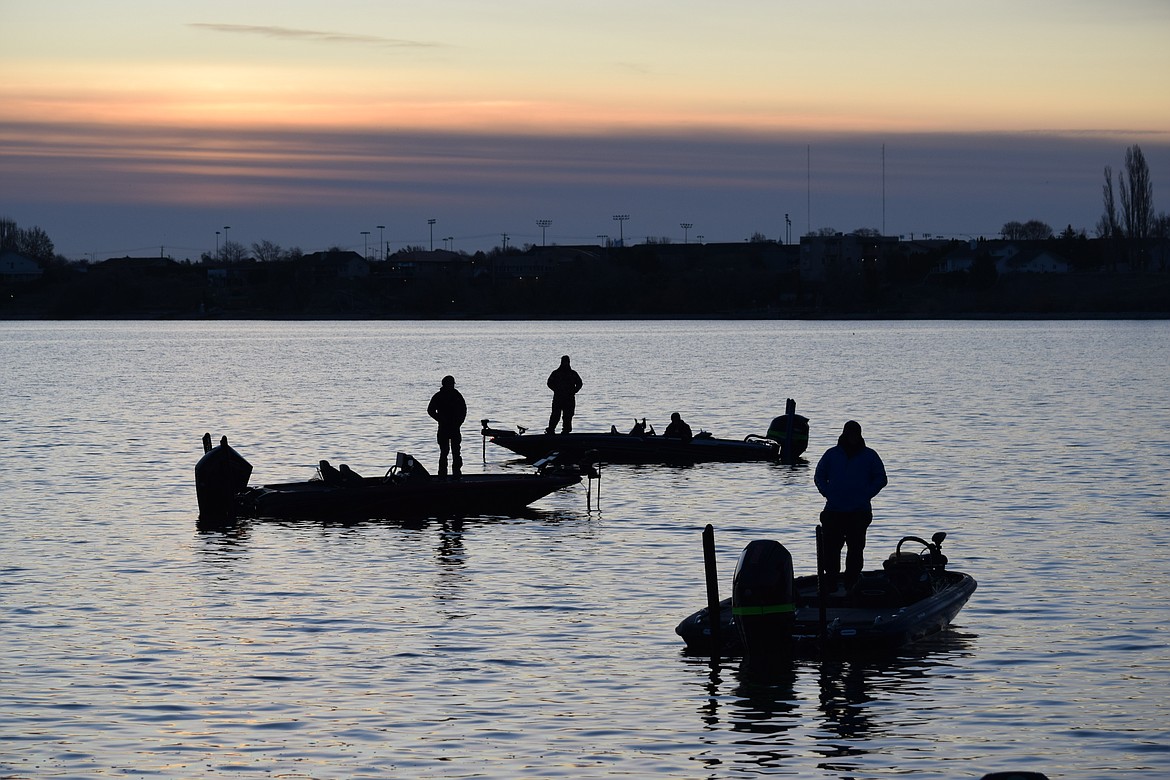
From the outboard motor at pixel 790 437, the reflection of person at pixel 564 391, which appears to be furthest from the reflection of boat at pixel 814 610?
the outboard motor at pixel 790 437

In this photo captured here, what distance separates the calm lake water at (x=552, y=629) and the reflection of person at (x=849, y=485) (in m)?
1.59

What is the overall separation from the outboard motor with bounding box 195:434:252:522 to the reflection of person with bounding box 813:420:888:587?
14334 mm

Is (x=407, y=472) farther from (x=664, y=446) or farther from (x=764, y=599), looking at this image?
(x=764, y=599)

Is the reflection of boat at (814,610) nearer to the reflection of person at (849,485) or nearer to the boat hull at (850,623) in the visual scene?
the boat hull at (850,623)

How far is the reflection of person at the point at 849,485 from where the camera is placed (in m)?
18.1

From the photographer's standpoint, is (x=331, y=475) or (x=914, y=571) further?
(x=331, y=475)

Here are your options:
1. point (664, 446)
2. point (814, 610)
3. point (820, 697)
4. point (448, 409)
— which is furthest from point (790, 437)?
point (820, 697)

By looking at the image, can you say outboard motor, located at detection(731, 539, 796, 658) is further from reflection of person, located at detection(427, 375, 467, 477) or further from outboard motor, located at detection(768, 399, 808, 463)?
outboard motor, located at detection(768, 399, 808, 463)

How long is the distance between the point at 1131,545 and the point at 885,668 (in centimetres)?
1065

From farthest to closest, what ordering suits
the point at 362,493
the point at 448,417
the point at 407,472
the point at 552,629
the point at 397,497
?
the point at 448,417 < the point at 407,472 < the point at 397,497 < the point at 362,493 < the point at 552,629

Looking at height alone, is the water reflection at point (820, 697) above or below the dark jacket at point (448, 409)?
below

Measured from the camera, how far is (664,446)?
130 ft

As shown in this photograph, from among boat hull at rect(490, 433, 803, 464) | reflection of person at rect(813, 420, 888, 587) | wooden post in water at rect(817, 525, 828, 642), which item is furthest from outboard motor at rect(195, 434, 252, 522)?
wooden post in water at rect(817, 525, 828, 642)

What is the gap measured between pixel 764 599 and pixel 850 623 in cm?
129
